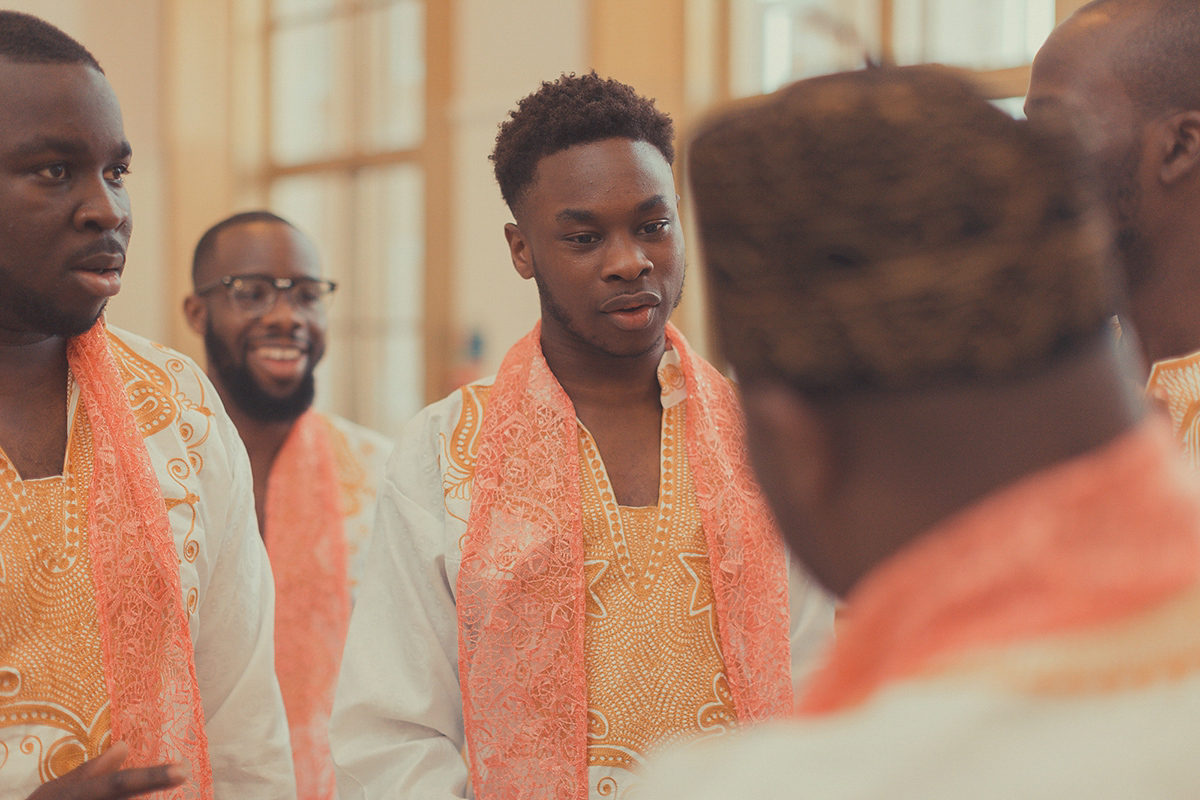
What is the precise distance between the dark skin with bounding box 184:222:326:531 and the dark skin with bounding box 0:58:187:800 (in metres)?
1.32

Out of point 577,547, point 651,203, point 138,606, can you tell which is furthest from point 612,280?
point 138,606

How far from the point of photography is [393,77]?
756 centimetres

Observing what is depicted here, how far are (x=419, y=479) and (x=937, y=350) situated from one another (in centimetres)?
129

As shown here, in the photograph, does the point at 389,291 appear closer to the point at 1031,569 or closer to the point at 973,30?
the point at 973,30

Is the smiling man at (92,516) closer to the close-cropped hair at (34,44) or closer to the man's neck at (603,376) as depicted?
the close-cropped hair at (34,44)

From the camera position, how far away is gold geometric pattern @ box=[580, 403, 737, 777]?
1690 mm

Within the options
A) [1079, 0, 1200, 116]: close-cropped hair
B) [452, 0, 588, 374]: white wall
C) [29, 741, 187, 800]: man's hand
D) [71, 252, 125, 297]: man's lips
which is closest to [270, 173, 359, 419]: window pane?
[452, 0, 588, 374]: white wall

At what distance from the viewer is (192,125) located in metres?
8.13

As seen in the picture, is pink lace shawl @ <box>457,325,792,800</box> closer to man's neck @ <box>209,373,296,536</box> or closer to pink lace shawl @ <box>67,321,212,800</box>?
pink lace shawl @ <box>67,321,212,800</box>

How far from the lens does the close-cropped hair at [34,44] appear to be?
1.63 metres

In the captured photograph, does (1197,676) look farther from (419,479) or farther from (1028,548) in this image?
(419,479)

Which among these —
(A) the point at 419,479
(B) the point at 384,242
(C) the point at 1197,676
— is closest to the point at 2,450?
(A) the point at 419,479

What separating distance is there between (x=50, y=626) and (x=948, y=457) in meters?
1.37

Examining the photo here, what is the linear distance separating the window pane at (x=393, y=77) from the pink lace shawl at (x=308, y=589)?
4636 millimetres
